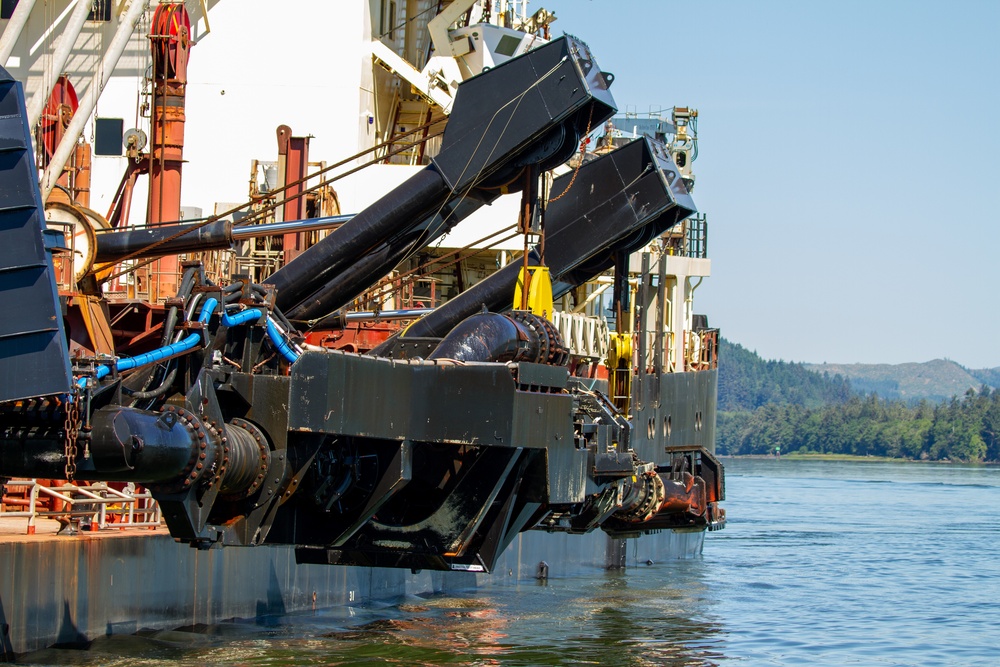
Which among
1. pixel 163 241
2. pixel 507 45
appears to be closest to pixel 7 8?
pixel 507 45

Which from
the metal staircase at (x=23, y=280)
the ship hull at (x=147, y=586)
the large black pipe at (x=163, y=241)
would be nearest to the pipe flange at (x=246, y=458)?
the metal staircase at (x=23, y=280)

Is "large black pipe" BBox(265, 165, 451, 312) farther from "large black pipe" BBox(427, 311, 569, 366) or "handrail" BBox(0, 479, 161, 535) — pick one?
"handrail" BBox(0, 479, 161, 535)

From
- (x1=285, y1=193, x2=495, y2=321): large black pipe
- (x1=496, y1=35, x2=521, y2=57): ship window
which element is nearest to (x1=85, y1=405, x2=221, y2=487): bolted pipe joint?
(x1=285, y1=193, x2=495, y2=321): large black pipe

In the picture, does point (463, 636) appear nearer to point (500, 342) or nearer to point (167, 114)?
point (500, 342)

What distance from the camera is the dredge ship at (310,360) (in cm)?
1268

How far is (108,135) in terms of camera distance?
31.8 m

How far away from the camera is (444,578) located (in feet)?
91.0

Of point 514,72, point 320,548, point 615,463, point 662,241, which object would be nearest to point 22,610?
point 320,548

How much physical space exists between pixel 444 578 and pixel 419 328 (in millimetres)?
7707

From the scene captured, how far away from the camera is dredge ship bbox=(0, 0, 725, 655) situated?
12.7 m

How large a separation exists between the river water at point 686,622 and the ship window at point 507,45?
13.2 m

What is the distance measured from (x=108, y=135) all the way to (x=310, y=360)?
772 inches

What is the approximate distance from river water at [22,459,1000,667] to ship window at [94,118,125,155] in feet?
40.8

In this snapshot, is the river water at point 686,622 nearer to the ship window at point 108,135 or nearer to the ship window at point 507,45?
the ship window at point 108,135
